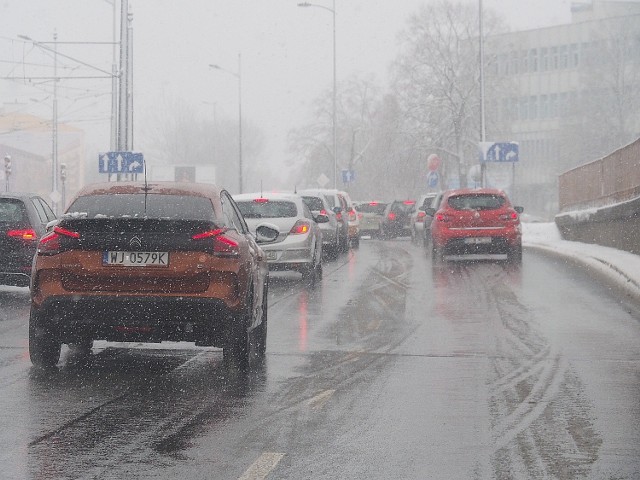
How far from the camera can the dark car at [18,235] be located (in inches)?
660

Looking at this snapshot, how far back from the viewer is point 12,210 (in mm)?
17234

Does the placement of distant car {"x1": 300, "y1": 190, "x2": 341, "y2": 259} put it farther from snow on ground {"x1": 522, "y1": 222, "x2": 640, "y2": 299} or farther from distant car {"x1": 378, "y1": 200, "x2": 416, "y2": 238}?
distant car {"x1": 378, "y1": 200, "x2": 416, "y2": 238}

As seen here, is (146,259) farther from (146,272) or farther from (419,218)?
(419,218)

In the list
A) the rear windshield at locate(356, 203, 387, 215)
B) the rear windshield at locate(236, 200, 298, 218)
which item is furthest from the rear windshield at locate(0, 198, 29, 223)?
the rear windshield at locate(356, 203, 387, 215)

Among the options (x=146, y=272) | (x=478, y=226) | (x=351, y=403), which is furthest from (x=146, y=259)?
(x=478, y=226)

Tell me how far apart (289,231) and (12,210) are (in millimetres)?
5017

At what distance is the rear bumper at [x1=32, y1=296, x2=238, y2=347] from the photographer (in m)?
9.05

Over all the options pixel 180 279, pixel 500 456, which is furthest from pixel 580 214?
pixel 500 456

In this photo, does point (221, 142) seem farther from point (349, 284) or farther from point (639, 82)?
point (349, 284)

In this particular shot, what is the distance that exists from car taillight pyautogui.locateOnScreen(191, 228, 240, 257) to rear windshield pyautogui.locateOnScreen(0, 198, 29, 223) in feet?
28.0

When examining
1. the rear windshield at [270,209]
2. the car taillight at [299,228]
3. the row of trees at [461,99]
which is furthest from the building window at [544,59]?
the car taillight at [299,228]

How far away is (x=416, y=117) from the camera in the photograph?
67938mm

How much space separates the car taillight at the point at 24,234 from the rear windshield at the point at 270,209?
4.85 meters

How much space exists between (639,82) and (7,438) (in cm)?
7704
